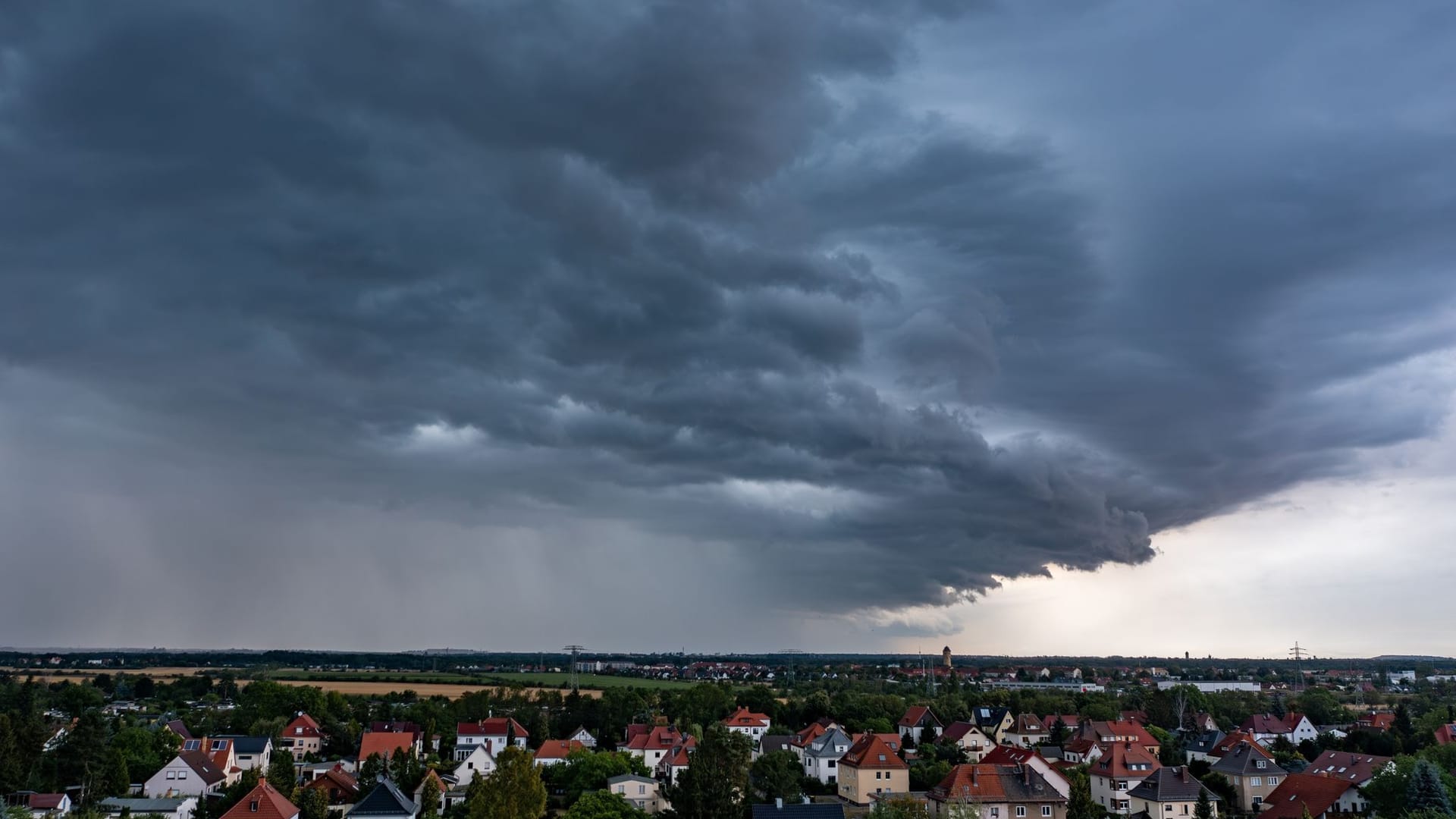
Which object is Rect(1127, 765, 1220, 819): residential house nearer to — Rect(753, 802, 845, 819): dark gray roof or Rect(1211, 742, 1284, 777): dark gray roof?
Rect(1211, 742, 1284, 777): dark gray roof

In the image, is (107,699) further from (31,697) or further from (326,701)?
(326,701)

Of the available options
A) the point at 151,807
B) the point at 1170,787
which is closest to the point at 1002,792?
the point at 1170,787

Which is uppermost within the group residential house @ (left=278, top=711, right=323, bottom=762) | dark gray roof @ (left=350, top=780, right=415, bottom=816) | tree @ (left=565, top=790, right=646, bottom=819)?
tree @ (left=565, top=790, right=646, bottom=819)

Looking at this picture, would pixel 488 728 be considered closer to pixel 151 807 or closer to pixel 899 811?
pixel 151 807

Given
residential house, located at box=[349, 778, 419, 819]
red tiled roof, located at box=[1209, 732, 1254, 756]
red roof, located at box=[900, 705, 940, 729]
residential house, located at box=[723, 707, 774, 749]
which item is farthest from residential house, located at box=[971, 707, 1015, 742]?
residential house, located at box=[349, 778, 419, 819]

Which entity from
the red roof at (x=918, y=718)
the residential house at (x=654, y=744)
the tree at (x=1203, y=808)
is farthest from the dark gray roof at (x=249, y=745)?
the tree at (x=1203, y=808)

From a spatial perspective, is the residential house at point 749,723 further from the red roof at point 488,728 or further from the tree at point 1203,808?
the tree at point 1203,808

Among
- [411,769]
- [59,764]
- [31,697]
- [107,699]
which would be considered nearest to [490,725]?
[411,769]
